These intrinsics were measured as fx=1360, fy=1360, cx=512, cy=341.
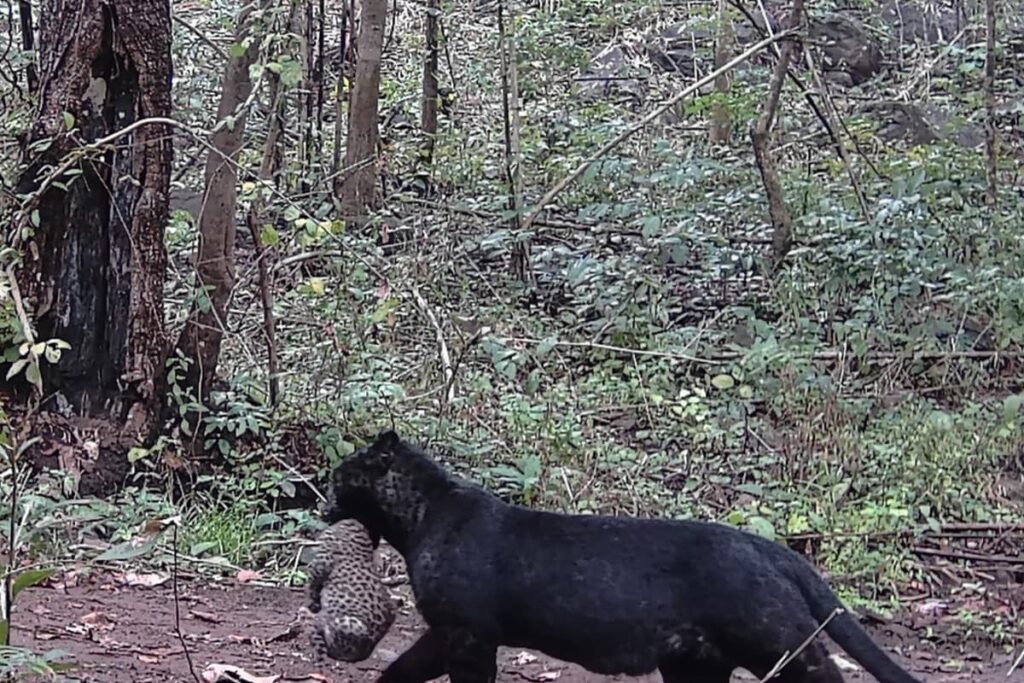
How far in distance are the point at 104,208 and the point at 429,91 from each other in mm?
6364

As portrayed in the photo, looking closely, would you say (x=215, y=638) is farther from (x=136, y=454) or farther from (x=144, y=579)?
(x=136, y=454)

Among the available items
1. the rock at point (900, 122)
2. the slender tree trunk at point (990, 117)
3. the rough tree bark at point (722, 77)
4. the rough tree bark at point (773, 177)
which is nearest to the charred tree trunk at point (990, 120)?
the slender tree trunk at point (990, 117)

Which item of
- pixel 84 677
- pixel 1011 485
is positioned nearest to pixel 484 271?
pixel 1011 485

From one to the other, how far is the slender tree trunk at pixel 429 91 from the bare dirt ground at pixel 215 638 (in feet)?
23.5

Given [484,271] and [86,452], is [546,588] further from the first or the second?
[484,271]

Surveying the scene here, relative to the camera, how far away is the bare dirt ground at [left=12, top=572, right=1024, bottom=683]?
17.1ft

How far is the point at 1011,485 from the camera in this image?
26.4ft

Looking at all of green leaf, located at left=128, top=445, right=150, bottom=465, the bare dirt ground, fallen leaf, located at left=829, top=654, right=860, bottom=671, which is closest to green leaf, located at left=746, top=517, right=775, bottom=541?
the bare dirt ground

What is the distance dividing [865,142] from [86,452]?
338 inches

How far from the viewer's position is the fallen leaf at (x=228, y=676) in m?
5.01

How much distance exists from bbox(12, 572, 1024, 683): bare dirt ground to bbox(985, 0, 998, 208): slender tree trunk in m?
5.38

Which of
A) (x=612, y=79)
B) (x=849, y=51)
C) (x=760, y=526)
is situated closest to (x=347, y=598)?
(x=760, y=526)

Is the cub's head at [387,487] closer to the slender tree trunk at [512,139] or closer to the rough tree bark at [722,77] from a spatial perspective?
the slender tree trunk at [512,139]

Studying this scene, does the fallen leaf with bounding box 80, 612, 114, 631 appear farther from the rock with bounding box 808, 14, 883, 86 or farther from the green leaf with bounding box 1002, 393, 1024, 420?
the rock with bounding box 808, 14, 883, 86
